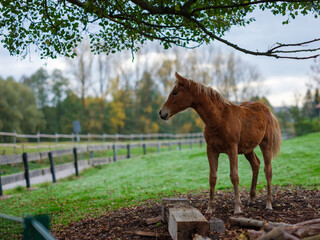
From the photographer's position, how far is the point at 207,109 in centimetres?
548

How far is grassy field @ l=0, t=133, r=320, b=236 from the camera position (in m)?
8.08

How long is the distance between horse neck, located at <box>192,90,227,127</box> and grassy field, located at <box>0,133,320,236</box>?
3.17 meters

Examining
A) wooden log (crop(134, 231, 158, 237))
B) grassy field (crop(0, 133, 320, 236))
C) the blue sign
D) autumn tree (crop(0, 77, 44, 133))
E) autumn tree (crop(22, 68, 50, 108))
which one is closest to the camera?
wooden log (crop(134, 231, 158, 237))

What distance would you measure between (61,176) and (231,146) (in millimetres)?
12705

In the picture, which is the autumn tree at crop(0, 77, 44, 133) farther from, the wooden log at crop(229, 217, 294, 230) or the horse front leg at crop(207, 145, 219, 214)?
the wooden log at crop(229, 217, 294, 230)

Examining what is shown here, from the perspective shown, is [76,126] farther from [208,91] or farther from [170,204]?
[170,204]

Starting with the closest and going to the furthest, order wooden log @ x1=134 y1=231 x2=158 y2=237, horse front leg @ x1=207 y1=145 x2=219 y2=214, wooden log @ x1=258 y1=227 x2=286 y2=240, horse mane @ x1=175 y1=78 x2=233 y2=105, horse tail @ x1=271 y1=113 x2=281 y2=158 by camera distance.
Answer: wooden log @ x1=258 y1=227 x2=286 y2=240 < wooden log @ x1=134 y1=231 x2=158 y2=237 < horse mane @ x1=175 y1=78 x2=233 y2=105 < horse front leg @ x1=207 y1=145 x2=219 y2=214 < horse tail @ x1=271 y1=113 x2=281 y2=158

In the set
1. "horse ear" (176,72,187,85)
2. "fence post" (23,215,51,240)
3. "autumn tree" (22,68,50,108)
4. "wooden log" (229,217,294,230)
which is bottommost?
"wooden log" (229,217,294,230)

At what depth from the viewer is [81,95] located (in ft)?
116

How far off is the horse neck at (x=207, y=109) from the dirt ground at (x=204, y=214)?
162cm

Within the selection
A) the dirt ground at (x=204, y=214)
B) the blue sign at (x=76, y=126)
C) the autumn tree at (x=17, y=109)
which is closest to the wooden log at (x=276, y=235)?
the dirt ground at (x=204, y=214)

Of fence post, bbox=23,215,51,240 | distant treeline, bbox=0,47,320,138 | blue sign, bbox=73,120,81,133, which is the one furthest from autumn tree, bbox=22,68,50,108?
fence post, bbox=23,215,51,240

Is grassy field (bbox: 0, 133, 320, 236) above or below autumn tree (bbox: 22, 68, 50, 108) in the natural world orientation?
below

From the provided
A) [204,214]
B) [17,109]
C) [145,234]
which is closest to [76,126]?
[17,109]
